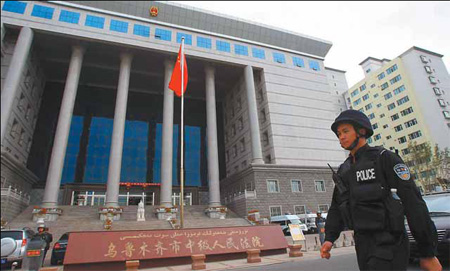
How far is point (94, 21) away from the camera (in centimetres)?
2914

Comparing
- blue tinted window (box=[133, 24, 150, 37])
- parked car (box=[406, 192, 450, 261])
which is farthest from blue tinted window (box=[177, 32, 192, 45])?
parked car (box=[406, 192, 450, 261])

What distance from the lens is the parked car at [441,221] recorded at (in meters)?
5.69

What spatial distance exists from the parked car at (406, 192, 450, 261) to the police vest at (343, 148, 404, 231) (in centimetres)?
346

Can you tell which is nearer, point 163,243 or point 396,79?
point 163,243

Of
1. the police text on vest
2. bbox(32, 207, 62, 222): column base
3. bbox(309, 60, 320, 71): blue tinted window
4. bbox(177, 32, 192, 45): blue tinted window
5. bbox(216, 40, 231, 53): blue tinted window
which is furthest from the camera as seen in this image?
bbox(309, 60, 320, 71): blue tinted window

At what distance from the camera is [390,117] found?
47594 millimetres

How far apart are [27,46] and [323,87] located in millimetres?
35680

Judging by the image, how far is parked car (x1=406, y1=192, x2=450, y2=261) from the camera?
5.69 metres

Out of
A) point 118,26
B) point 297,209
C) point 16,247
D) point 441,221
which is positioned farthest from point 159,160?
point 441,221

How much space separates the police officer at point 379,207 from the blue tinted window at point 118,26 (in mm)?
32163

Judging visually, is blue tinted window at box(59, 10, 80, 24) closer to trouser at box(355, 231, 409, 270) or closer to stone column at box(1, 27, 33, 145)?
stone column at box(1, 27, 33, 145)

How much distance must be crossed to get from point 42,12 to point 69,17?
2558 millimetres

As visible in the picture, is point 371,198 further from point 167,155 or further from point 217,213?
point 167,155

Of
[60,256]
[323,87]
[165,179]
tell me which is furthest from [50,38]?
[323,87]
